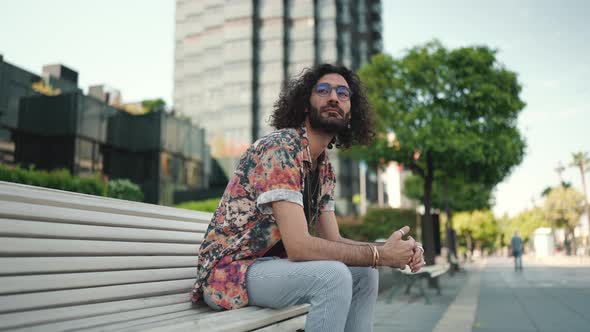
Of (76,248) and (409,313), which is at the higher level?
(76,248)

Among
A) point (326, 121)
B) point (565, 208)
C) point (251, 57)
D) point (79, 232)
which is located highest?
point (251, 57)

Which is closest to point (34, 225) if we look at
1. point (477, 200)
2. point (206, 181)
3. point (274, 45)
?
point (477, 200)

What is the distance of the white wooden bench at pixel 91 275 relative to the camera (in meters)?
1.98

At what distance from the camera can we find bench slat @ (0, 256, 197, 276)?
2.02m

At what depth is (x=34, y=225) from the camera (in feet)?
7.23

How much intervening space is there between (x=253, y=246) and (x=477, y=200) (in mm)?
29081

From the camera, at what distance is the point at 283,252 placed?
2.73m

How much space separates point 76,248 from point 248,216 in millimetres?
846

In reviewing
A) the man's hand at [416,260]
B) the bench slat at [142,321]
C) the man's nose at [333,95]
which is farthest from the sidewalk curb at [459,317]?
the bench slat at [142,321]

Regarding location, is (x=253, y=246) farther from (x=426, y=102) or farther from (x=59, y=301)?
(x=426, y=102)

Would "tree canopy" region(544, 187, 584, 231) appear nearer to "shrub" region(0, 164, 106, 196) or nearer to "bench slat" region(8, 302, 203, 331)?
"shrub" region(0, 164, 106, 196)

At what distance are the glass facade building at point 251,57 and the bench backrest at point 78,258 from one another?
52313 mm

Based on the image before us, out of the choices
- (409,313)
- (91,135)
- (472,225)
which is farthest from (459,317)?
(472,225)

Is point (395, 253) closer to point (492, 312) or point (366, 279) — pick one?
point (366, 279)
